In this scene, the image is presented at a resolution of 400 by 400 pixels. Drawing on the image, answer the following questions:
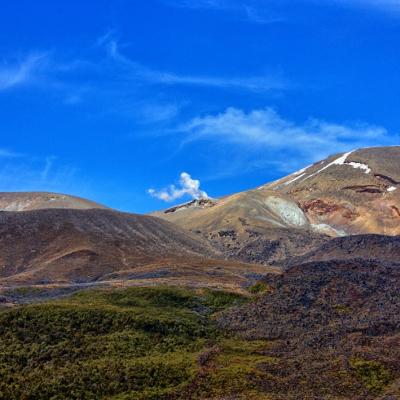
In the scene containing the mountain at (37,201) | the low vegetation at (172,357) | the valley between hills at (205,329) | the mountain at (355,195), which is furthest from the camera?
the mountain at (355,195)

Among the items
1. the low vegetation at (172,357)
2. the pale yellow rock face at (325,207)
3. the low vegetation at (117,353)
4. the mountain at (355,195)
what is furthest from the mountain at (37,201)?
the low vegetation at (172,357)

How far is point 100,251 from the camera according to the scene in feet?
325

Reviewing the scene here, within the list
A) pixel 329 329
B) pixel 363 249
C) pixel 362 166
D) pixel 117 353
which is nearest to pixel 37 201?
pixel 362 166

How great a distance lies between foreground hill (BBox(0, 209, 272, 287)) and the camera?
7953cm

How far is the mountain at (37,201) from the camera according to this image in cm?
15912

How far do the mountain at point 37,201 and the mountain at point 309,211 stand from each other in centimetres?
2663

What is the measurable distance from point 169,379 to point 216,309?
60.3 ft

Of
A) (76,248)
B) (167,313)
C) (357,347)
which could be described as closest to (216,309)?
(167,313)

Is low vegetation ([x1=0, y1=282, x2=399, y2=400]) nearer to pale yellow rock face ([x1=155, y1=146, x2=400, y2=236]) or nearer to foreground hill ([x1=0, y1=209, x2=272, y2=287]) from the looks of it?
foreground hill ([x1=0, y1=209, x2=272, y2=287])

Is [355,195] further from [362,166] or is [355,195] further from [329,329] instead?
[329,329]

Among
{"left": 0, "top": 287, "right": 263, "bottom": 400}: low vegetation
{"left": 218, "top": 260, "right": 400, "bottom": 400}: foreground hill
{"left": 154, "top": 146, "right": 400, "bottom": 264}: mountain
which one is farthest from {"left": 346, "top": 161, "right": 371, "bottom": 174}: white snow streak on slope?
{"left": 0, "top": 287, "right": 263, "bottom": 400}: low vegetation

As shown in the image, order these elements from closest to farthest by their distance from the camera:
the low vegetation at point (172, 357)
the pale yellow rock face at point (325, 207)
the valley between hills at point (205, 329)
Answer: the low vegetation at point (172, 357) → the valley between hills at point (205, 329) → the pale yellow rock face at point (325, 207)

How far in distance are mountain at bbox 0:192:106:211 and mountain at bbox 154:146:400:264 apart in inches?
1049

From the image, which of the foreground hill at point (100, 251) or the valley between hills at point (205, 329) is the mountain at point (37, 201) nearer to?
the foreground hill at point (100, 251)
